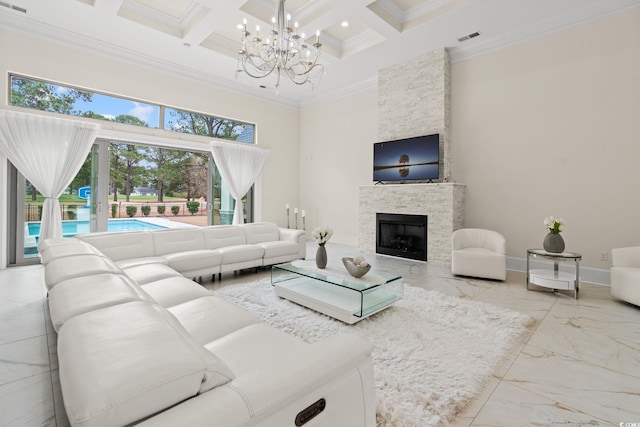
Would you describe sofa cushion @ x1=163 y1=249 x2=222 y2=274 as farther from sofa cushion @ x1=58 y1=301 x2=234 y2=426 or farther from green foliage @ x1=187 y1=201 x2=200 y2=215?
green foliage @ x1=187 y1=201 x2=200 y2=215

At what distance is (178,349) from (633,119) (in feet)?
17.9

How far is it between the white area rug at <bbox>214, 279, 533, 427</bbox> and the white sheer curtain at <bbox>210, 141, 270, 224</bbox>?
364 centimetres

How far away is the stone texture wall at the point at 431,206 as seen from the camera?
16.6ft

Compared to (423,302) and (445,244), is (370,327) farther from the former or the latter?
(445,244)

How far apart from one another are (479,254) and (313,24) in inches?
161

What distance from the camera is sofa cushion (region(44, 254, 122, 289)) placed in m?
1.82

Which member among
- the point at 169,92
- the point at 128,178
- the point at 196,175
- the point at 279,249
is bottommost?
the point at 279,249

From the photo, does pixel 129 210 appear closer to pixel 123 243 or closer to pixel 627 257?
pixel 123 243

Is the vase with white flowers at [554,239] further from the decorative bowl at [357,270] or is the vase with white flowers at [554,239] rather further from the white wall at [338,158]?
the white wall at [338,158]

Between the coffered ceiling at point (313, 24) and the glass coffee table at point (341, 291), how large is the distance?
11.6ft

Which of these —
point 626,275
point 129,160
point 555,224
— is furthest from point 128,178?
point 626,275

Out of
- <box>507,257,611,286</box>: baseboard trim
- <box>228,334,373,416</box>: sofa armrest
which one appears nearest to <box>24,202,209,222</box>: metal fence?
<box>228,334,373,416</box>: sofa armrest

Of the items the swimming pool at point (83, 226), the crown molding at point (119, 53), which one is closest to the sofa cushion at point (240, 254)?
the swimming pool at point (83, 226)

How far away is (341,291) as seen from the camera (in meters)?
3.14
